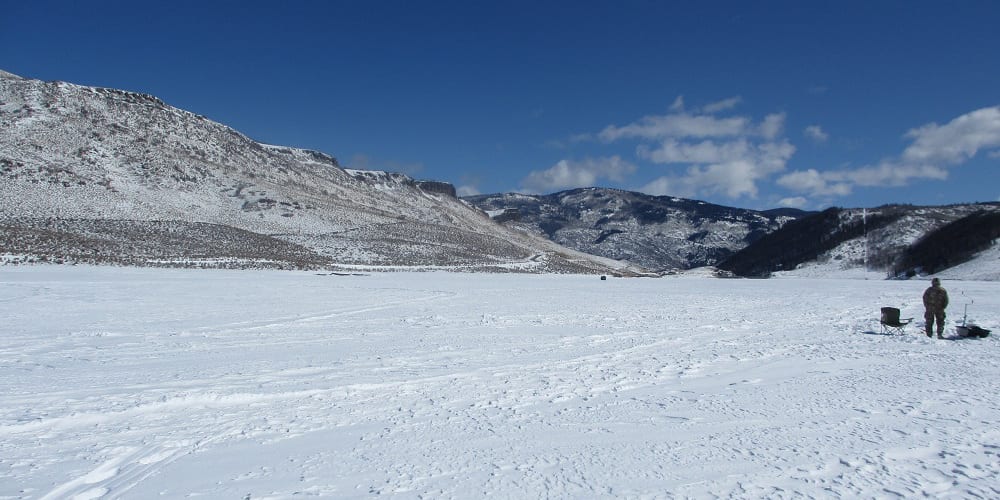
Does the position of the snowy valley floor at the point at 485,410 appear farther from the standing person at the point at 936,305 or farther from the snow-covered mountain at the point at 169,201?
the snow-covered mountain at the point at 169,201

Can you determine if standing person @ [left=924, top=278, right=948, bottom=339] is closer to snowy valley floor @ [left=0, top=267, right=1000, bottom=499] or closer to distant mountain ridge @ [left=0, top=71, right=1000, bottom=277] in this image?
snowy valley floor @ [left=0, top=267, right=1000, bottom=499]

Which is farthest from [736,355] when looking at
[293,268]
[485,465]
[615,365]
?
[293,268]

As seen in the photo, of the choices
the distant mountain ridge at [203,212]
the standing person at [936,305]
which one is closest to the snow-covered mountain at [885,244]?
the distant mountain ridge at [203,212]

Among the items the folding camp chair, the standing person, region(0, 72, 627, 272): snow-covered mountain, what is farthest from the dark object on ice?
region(0, 72, 627, 272): snow-covered mountain

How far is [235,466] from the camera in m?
6.40

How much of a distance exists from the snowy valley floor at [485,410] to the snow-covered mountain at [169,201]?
37826 mm

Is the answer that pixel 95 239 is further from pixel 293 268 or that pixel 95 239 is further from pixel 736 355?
pixel 736 355

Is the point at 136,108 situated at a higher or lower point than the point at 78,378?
higher

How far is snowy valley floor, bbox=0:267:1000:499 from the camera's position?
6.09m

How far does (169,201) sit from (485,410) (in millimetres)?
78060

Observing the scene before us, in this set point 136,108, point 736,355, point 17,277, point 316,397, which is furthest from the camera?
point 136,108

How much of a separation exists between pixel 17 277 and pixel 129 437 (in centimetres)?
2997

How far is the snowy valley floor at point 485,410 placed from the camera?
6.09m

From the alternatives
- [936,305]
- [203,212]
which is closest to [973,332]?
[936,305]
